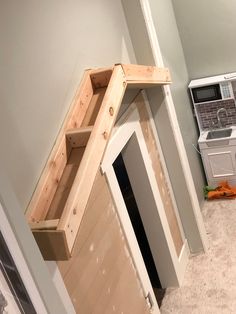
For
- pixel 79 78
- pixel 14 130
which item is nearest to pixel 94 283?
pixel 14 130

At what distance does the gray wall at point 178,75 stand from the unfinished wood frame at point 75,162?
4.96 ft

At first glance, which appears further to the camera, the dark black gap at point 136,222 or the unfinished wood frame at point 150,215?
the dark black gap at point 136,222

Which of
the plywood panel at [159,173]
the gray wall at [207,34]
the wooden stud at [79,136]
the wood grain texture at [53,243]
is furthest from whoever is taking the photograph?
the gray wall at [207,34]

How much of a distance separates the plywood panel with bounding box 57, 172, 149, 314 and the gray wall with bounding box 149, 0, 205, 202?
1.88 metres

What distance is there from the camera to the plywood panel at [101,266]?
2.11 m

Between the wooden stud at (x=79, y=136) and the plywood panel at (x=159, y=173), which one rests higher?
the wooden stud at (x=79, y=136)

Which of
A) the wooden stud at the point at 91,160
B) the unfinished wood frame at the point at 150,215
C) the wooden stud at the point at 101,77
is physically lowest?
the unfinished wood frame at the point at 150,215

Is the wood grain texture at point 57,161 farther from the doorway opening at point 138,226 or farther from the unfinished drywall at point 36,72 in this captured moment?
the doorway opening at point 138,226

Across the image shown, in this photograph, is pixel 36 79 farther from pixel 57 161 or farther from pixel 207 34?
pixel 207 34

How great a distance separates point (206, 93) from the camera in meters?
4.66

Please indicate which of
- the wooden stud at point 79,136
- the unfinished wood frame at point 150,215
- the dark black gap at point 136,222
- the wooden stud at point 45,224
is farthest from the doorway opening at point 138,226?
the wooden stud at point 45,224

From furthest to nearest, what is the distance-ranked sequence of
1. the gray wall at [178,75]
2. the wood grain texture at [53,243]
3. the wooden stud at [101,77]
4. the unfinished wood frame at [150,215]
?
the gray wall at [178,75] → the unfinished wood frame at [150,215] → the wooden stud at [101,77] → the wood grain texture at [53,243]

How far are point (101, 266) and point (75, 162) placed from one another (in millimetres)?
665

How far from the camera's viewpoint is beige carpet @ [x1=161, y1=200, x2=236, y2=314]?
3207 millimetres
